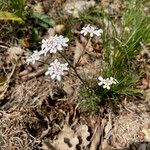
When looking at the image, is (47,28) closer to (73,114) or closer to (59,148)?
(73,114)

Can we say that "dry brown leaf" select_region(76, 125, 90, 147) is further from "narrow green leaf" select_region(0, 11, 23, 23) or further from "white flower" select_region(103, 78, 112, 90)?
"narrow green leaf" select_region(0, 11, 23, 23)

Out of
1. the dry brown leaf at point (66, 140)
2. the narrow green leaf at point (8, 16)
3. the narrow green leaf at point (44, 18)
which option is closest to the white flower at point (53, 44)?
the dry brown leaf at point (66, 140)

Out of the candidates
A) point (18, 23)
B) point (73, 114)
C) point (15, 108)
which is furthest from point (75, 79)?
point (18, 23)

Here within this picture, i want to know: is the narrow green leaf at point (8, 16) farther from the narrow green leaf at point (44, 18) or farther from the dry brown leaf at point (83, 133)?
the dry brown leaf at point (83, 133)

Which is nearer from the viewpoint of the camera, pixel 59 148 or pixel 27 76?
pixel 59 148

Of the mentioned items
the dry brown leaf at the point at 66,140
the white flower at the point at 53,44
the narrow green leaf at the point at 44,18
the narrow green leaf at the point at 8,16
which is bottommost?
the dry brown leaf at the point at 66,140
